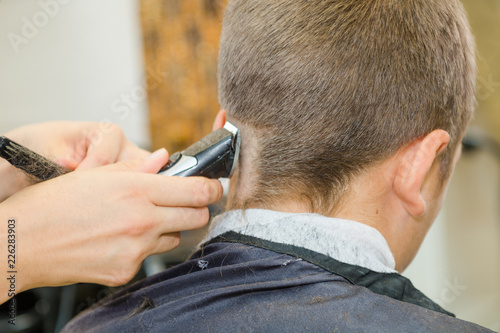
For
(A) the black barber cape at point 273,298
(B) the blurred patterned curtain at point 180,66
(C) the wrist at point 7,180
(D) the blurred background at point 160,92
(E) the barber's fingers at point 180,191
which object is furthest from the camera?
(B) the blurred patterned curtain at point 180,66

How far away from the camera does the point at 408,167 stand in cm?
107

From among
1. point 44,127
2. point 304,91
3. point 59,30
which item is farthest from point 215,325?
point 59,30

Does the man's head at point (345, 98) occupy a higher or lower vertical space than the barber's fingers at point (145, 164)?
higher

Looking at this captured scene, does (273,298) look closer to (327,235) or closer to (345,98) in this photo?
(327,235)

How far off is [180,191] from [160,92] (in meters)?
2.99

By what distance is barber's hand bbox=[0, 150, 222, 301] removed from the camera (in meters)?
0.92

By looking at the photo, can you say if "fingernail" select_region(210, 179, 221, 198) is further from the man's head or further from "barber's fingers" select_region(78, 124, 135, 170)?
"barber's fingers" select_region(78, 124, 135, 170)

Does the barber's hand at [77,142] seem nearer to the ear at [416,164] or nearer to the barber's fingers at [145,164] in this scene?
the barber's fingers at [145,164]

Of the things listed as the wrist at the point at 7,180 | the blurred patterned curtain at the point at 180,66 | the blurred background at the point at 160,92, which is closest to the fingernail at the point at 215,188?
the wrist at the point at 7,180

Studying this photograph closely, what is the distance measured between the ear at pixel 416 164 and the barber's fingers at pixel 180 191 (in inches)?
18.3

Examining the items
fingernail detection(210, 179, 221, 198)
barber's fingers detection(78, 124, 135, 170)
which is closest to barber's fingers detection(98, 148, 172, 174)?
fingernail detection(210, 179, 221, 198)

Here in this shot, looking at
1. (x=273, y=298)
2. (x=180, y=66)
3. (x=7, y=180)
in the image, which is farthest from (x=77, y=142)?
(x=180, y=66)

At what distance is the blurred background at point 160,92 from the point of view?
343 cm

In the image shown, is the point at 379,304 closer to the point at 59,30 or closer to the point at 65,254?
the point at 65,254
